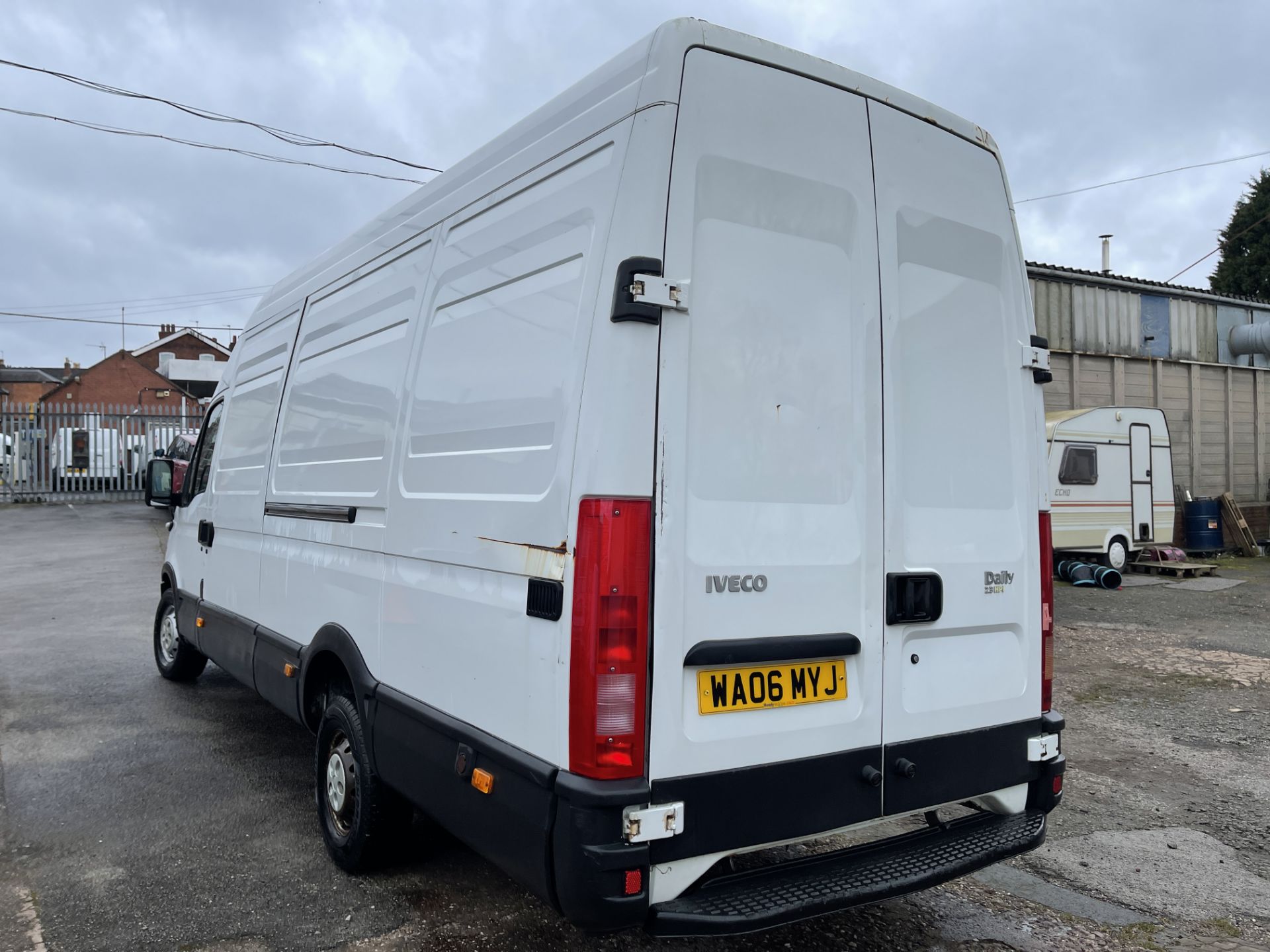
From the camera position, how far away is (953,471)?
3076 millimetres

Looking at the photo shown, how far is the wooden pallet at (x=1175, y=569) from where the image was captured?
1397 centimetres

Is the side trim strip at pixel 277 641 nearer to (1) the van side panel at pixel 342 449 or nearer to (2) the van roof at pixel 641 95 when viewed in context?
(1) the van side panel at pixel 342 449

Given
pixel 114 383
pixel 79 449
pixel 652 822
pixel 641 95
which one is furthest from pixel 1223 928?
pixel 114 383

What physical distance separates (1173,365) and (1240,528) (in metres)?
3.19

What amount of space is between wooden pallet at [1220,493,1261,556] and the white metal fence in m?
21.8

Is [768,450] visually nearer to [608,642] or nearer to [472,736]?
[608,642]

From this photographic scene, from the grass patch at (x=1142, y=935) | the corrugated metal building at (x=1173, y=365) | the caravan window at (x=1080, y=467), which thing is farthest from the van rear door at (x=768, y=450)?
the corrugated metal building at (x=1173, y=365)

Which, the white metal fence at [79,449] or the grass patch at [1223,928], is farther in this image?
the white metal fence at [79,449]

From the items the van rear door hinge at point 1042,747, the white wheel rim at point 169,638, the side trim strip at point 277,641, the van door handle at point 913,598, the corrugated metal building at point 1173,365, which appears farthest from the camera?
the corrugated metal building at point 1173,365

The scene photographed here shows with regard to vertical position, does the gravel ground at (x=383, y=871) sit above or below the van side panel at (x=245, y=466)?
below

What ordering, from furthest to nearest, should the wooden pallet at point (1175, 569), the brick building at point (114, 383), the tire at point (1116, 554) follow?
1. the brick building at point (114, 383)
2. the tire at point (1116, 554)
3. the wooden pallet at point (1175, 569)

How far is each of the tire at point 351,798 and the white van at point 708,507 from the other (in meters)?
0.02

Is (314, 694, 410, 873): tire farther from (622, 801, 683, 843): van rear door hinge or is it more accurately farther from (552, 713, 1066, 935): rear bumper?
(622, 801, 683, 843): van rear door hinge

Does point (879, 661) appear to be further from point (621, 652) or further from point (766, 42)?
point (766, 42)
